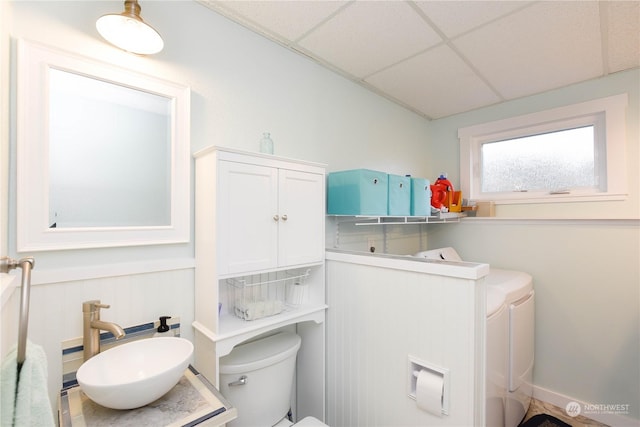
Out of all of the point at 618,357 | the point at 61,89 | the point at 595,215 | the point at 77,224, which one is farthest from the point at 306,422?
the point at 595,215

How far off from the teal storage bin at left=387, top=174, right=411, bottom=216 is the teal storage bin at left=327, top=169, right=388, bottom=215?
0.06m

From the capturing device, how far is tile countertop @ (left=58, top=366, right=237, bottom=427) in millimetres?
848

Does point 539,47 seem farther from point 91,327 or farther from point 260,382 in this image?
point 91,327

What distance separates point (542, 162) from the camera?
2312mm

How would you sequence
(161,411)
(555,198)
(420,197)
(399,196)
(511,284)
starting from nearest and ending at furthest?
(161,411) < (511,284) < (399,196) < (420,197) < (555,198)

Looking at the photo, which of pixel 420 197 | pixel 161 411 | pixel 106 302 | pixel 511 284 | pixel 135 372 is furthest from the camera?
pixel 420 197

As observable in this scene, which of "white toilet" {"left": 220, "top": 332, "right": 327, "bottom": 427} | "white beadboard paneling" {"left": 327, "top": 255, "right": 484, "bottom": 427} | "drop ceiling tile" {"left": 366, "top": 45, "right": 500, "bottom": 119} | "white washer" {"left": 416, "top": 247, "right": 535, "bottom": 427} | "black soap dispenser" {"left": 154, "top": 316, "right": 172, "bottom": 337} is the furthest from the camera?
"drop ceiling tile" {"left": 366, "top": 45, "right": 500, "bottom": 119}

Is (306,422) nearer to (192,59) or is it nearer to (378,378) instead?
(378,378)

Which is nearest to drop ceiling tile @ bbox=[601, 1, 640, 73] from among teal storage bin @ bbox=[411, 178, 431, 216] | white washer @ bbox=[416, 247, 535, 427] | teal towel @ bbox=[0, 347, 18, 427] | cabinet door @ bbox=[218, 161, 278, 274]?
teal storage bin @ bbox=[411, 178, 431, 216]

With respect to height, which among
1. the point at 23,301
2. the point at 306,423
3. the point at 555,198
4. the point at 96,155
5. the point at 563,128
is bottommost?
the point at 306,423

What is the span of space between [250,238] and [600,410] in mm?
2616

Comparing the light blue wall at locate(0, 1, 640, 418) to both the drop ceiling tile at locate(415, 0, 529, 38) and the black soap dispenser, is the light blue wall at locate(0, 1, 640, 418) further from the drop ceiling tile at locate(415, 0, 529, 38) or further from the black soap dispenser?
the drop ceiling tile at locate(415, 0, 529, 38)

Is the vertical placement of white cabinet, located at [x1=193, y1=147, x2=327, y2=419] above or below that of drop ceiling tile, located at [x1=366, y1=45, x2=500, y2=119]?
below

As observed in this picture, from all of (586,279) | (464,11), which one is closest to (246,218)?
(464,11)
